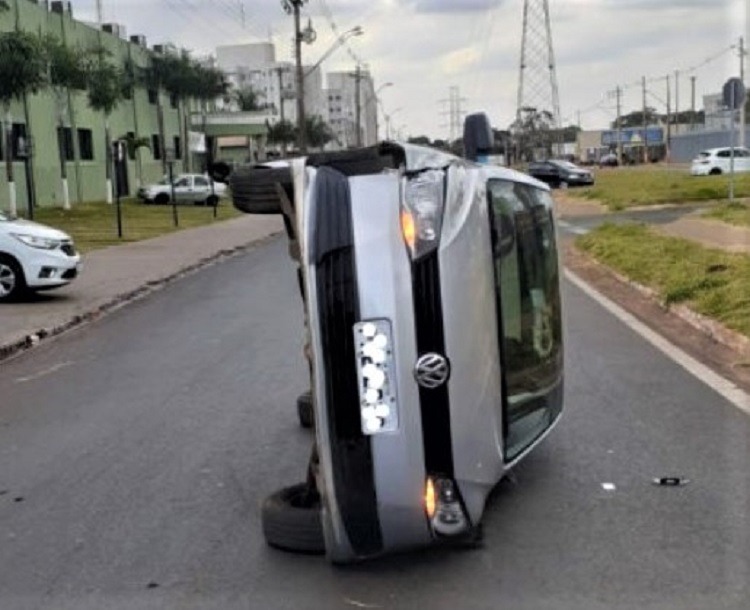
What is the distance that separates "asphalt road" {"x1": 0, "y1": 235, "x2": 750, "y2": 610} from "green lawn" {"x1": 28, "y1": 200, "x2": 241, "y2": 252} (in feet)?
62.4

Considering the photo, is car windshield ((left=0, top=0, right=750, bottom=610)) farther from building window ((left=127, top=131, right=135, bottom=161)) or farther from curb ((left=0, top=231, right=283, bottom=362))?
building window ((left=127, top=131, right=135, bottom=161))

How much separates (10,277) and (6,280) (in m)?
0.08

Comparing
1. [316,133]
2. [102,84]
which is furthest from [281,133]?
[102,84]

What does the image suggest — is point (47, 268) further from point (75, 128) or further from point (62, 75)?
point (75, 128)

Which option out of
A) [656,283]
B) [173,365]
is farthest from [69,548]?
[656,283]

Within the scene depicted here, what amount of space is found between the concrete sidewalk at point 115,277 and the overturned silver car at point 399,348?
863cm

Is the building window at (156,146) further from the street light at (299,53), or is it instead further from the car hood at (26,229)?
the car hood at (26,229)

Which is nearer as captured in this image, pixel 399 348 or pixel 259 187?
pixel 399 348

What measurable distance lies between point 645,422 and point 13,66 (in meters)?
32.9

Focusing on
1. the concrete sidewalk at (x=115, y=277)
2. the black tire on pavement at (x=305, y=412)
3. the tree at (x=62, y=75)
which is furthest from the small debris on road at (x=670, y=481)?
the tree at (x=62, y=75)

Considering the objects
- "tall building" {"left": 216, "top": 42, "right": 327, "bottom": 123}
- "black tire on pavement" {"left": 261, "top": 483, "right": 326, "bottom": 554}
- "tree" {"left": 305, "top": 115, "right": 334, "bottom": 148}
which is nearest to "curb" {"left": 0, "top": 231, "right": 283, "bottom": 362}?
"black tire on pavement" {"left": 261, "top": 483, "right": 326, "bottom": 554}

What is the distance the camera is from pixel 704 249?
56.5 feet

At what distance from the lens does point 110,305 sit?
16.2 meters

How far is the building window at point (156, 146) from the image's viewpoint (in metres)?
69.8
